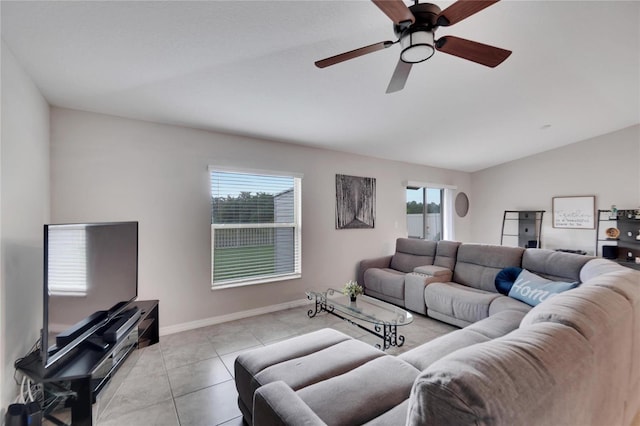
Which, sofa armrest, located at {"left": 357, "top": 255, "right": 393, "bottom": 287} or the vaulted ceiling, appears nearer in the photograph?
the vaulted ceiling

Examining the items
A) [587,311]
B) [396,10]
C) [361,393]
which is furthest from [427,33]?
[361,393]

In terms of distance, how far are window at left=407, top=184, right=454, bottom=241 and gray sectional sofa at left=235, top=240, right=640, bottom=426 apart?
10.6 feet

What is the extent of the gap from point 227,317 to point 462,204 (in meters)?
5.66

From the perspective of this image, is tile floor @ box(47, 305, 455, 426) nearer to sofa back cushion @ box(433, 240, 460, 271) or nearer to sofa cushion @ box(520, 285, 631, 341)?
sofa back cushion @ box(433, 240, 460, 271)

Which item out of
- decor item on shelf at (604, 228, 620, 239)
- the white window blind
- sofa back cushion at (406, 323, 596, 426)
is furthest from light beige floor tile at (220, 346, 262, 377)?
decor item on shelf at (604, 228, 620, 239)

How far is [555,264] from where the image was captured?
294 cm

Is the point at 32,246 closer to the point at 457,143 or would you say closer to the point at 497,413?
the point at 497,413

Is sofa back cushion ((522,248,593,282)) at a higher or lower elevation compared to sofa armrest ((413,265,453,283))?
higher

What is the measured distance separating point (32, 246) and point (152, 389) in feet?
4.49

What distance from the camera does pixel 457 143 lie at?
459cm

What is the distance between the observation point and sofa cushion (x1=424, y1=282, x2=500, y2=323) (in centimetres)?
296

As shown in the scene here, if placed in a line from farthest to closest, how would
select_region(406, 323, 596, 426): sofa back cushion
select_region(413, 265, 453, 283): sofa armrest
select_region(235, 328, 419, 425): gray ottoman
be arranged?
select_region(413, 265, 453, 283): sofa armrest, select_region(235, 328, 419, 425): gray ottoman, select_region(406, 323, 596, 426): sofa back cushion

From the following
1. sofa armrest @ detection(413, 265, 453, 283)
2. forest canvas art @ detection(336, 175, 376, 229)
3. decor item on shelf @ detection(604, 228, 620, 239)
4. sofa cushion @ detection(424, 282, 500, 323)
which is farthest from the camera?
decor item on shelf @ detection(604, 228, 620, 239)

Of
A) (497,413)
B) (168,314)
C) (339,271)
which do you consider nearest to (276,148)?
(339,271)
